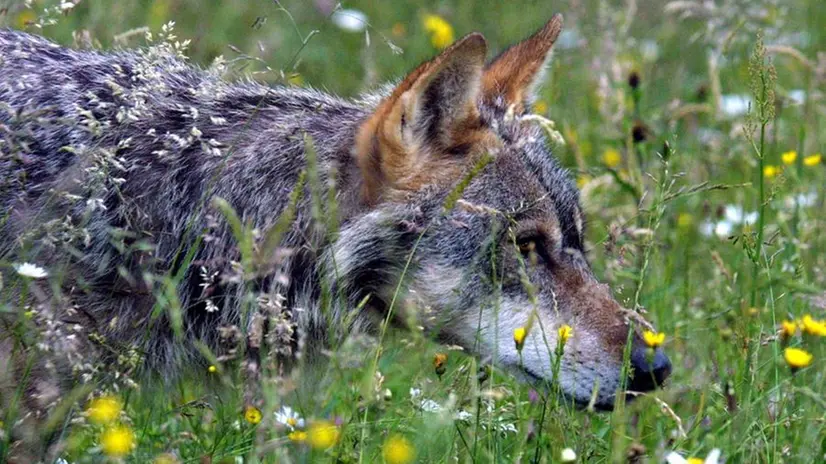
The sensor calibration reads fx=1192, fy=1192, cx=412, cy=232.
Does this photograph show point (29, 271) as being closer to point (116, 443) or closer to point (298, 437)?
point (116, 443)

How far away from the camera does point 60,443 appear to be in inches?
132

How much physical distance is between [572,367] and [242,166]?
4.19 feet

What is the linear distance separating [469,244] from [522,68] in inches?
36.0

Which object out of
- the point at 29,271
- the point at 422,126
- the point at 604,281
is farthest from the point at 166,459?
the point at 604,281

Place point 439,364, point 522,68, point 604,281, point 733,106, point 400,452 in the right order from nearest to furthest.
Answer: point 400,452, point 439,364, point 522,68, point 604,281, point 733,106

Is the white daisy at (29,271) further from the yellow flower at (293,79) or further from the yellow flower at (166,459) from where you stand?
the yellow flower at (293,79)

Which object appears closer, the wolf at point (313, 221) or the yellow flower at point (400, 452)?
the yellow flower at point (400, 452)

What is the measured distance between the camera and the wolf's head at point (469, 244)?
376 cm

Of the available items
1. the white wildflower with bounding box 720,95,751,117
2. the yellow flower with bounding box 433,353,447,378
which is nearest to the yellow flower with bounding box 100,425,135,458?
the yellow flower with bounding box 433,353,447,378

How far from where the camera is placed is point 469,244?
382 centimetres

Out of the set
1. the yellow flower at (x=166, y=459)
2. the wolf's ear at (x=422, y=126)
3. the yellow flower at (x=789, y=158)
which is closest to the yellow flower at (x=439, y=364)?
the wolf's ear at (x=422, y=126)

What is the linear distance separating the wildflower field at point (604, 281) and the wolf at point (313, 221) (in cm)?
13

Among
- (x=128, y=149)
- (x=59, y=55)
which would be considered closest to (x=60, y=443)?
(x=128, y=149)

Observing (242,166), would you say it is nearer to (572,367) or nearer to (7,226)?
(7,226)
